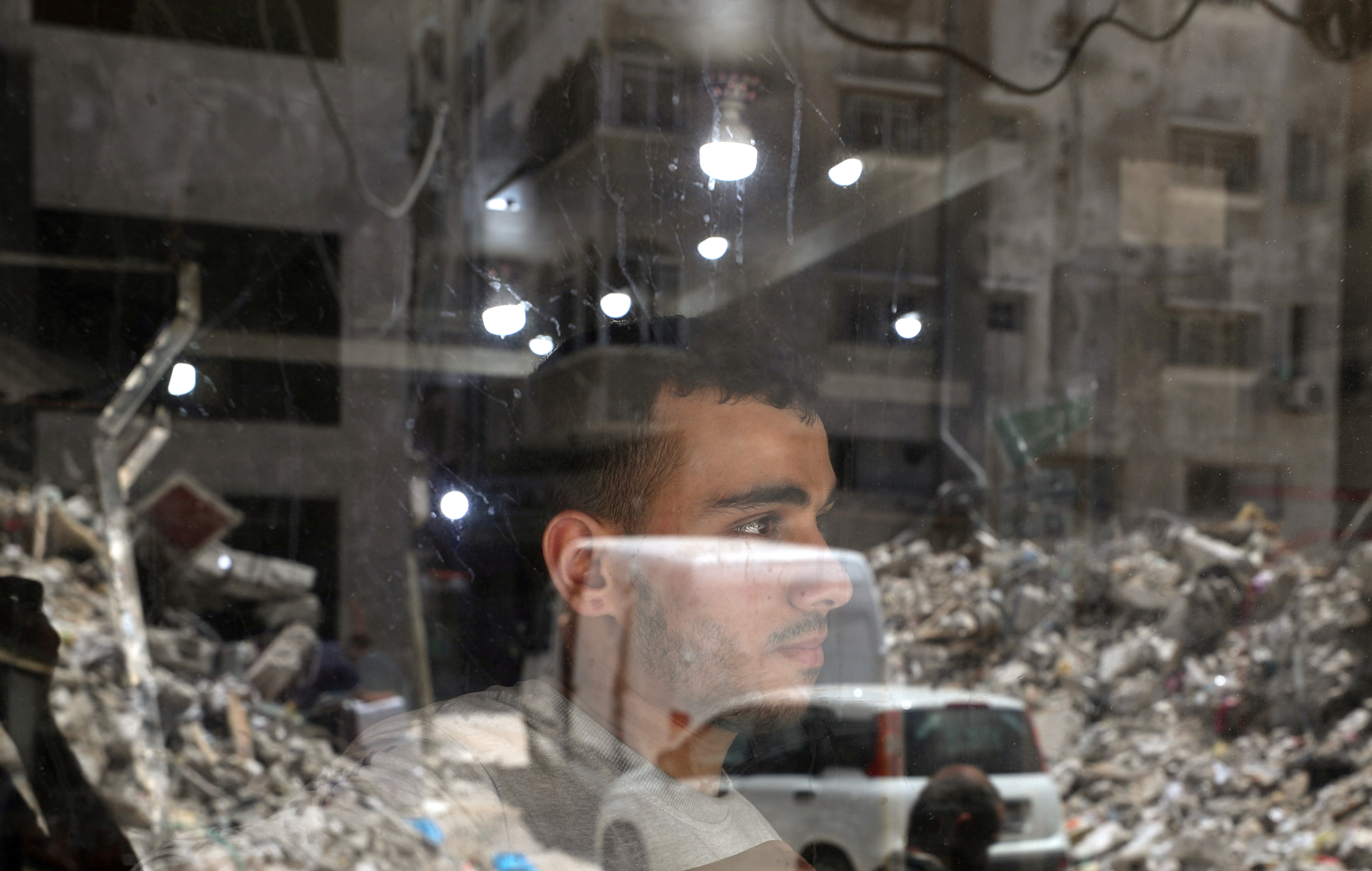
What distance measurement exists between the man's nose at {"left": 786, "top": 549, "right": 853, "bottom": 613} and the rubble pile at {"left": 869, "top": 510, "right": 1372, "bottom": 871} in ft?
2.12

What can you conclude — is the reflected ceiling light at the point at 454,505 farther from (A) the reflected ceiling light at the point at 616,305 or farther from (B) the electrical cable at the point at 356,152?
Answer: (B) the electrical cable at the point at 356,152

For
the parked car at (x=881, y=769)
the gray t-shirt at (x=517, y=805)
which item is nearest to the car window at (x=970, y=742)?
the parked car at (x=881, y=769)

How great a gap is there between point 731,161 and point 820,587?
544mm

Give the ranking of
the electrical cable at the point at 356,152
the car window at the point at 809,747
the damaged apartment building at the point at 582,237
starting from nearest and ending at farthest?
the car window at the point at 809,747, the damaged apartment building at the point at 582,237, the electrical cable at the point at 356,152

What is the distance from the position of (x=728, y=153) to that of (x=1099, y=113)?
86 cm

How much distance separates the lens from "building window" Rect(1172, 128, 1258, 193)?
152 cm

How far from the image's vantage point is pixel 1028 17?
1414 millimetres

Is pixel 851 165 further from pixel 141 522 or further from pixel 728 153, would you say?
pixel 141 522

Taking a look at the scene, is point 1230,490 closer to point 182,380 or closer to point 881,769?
point 881,769

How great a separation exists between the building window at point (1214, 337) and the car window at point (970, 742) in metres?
0.84

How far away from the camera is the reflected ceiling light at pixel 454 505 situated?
1.17m

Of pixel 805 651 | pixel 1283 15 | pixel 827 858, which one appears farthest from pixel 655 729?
pixel 1283 15

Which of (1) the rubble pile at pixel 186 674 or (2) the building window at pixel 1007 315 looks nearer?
(1) the rubble pile at pixel 186 674

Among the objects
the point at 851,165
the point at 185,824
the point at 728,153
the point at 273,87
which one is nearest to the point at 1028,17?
the point at 851,165
